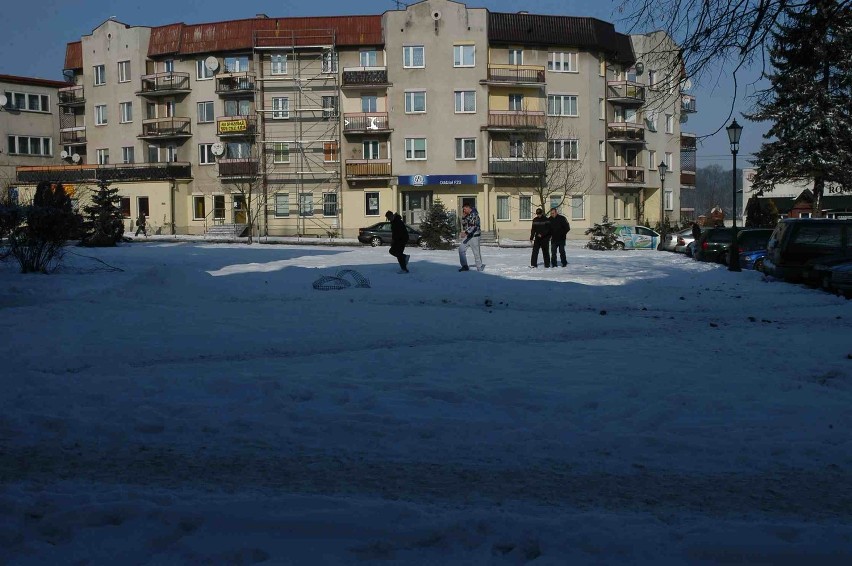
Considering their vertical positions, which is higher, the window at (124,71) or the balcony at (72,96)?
the window at (124,71)

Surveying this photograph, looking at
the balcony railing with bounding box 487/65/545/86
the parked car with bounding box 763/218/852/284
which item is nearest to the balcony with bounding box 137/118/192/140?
the balcony railing with bounding box 487/65/545/86

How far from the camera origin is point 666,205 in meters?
64.9

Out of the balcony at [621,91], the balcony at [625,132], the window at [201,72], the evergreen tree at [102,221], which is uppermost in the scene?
the window at [201,72]

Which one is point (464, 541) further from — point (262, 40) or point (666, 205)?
point (666, 205)

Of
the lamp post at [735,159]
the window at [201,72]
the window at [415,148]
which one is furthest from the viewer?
the window at [201,72]

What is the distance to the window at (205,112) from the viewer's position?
56875 millimetres

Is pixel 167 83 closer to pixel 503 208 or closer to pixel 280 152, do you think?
pixel 280 152

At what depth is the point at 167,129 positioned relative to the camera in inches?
2239

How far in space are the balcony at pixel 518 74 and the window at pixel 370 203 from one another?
1036 centimetres

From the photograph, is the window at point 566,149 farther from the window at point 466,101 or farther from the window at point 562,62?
the window at point 466,101

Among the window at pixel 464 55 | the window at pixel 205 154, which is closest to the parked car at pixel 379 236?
the window at pixel 464 55

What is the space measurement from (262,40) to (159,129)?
31.6 feet

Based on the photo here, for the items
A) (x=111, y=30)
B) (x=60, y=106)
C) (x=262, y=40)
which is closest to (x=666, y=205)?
(x=262, y=40)

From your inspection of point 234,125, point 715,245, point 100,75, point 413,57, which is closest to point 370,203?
point 413,57
